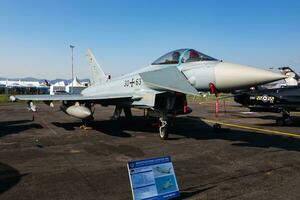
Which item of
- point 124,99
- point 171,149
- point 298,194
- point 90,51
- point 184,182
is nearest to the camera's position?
point 298,194

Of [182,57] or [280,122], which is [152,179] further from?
[280,122]

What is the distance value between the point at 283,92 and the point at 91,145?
34.2 ft

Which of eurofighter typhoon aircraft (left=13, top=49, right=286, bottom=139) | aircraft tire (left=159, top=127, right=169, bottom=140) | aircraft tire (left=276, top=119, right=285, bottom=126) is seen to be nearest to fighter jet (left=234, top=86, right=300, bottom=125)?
aircraft tire (left=276, top=119, right=285, bottom=126)

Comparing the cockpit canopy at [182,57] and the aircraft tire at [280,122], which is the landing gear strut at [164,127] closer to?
the cockpit canopy at [182,57]

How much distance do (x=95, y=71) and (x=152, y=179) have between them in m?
14.3

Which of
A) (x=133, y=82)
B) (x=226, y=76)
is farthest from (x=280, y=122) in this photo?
(x=226, y=76)

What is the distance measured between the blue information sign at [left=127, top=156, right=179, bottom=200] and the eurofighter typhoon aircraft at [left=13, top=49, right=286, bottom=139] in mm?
3922

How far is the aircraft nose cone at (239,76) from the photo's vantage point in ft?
24.2

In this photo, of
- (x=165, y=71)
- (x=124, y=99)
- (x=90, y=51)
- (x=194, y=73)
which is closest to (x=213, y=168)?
(x=194, y=73)

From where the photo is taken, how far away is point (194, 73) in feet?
29.7

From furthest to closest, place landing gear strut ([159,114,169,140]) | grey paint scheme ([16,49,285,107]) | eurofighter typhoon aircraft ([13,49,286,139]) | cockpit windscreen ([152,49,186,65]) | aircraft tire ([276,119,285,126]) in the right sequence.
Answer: aircraft tire ([276,119,285,126])
landing gear strut ([159,114,169,140])
cockpit windscreen ([152,49,186,65])
eurofighter typhoon aircraft ([13,49,286,139])
grey paint scheme ([16,49,285,107])

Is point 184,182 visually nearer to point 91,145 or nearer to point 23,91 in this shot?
point 91,145

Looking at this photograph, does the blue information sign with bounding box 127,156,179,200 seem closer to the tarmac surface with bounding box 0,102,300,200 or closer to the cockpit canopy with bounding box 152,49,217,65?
the tarmac surface with bounding box 0,102,300,200

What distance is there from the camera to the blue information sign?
421cm
